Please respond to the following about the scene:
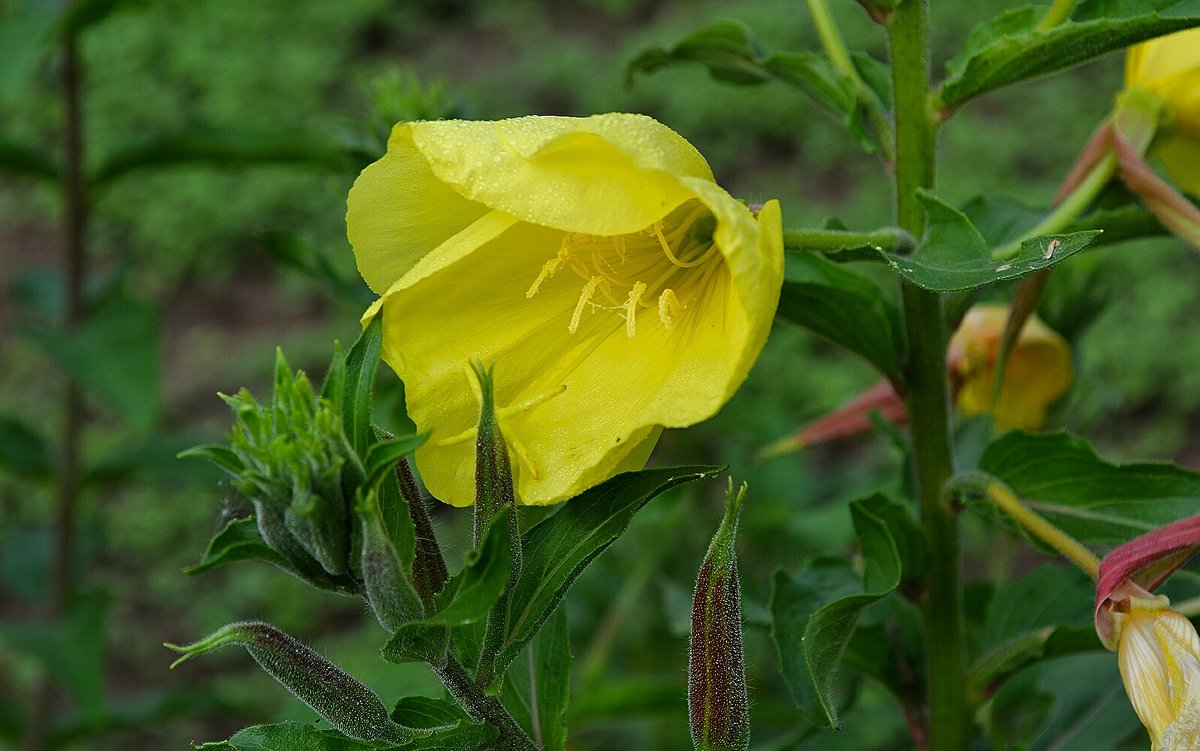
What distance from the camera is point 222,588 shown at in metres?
3.11

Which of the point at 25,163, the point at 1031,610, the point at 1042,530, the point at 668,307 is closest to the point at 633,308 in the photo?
the point at 668,307

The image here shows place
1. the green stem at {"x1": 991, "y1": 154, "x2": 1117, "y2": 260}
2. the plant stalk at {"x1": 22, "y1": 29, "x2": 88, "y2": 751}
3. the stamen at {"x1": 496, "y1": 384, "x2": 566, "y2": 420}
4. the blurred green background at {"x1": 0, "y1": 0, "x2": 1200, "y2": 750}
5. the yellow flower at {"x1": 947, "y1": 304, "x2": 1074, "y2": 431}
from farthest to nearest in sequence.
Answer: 1. the plant stalk at {"x1": 22, "y1": 29, "x2": 88, "y2": 751}
2. the blurred green background at {"x1": 0, "y1": 0, "x2": 1200, "y2": 750}
3. the yellow flower at {"x1": 947, "y1": 304, "x2": 1074, "y2": 431}
4. the green stem at {"x1": 991, "y1": 154, "x2": 1117, "y2": 260}
5. the stamen at {"x1": 496, "y1": 384, "x2": 566, "y2": 420}

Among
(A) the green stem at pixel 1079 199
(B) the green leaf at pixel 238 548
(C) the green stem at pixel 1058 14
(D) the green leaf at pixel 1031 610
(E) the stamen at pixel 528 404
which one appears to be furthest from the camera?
(D) the green leaf at pixel 1031 610

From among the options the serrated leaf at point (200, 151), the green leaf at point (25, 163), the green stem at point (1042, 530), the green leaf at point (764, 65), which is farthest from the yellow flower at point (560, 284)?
the green leaf at point (25, 163)

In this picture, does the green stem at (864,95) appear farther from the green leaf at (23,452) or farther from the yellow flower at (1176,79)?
the green leaf at (23,452)

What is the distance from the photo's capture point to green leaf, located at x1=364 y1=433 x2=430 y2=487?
0.80 meters

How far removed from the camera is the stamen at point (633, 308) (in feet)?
3.12

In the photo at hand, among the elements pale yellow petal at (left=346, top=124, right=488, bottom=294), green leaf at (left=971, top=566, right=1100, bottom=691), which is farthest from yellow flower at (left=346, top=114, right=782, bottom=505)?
green leaf at (left=971, top=566, right=1100, bottom=691)

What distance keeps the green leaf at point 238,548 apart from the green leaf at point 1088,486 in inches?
26.3

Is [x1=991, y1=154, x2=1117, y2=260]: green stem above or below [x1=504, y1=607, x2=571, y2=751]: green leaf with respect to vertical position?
above

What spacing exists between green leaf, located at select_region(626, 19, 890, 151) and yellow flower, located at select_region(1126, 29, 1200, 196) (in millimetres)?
272

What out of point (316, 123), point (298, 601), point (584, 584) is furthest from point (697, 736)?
point (316, 123)

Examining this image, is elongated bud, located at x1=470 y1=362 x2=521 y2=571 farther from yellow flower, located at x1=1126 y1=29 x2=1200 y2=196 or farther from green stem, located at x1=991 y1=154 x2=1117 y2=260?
yellow flower, located at x1=1126 y1=29 x2=1200 y2=196

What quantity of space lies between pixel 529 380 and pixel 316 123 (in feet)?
9.82
